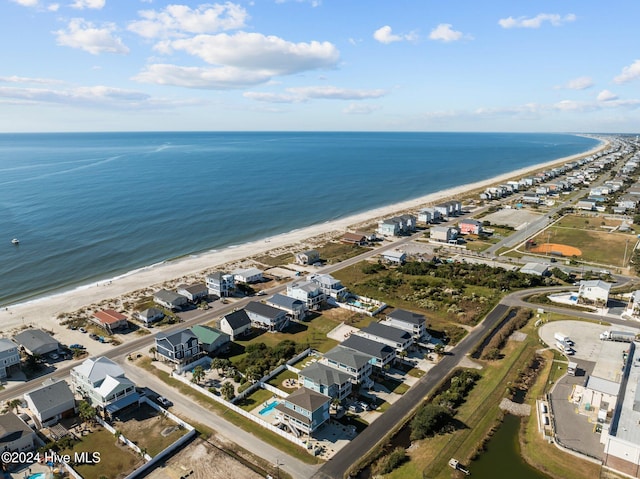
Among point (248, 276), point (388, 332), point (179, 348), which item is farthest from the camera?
point (248, 276)

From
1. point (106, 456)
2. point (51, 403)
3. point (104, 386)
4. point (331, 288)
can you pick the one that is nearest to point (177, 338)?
point (104, 386)

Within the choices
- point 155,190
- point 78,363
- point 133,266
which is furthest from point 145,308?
point 155,190

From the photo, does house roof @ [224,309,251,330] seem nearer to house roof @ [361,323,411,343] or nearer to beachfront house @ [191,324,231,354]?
beachfront house @ [191,324,231,354]

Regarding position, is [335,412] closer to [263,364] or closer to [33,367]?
[263,364]

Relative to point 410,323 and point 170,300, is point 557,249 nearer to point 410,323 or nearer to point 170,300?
point 410,323

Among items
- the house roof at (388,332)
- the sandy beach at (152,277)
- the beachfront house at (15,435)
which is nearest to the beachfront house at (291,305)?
the house roof at (388,332)

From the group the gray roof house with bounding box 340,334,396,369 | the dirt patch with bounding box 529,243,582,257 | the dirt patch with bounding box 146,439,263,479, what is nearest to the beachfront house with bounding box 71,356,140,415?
the dirt patch with bounding box 146,439,263,479
